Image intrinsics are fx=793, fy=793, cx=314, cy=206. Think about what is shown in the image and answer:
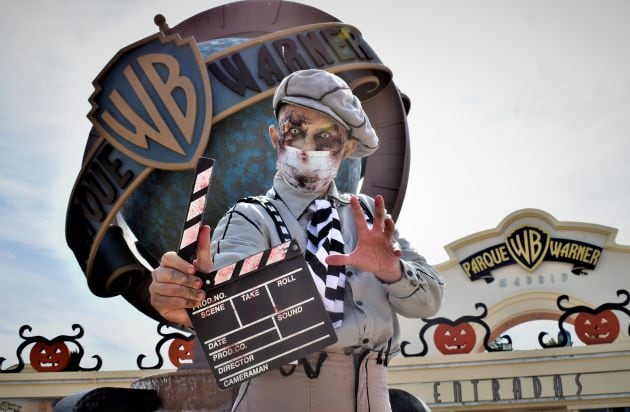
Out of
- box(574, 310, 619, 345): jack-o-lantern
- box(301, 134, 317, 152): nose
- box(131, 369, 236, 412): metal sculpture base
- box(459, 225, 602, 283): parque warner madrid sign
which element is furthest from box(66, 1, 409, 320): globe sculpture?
box(459, 225, 602, 283): parque warner madrid sign

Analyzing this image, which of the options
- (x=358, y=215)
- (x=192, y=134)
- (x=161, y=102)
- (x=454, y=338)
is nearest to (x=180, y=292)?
(x=358, y=215)

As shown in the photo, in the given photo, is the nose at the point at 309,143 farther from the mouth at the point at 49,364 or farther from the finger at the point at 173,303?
the mouth at the point at 49,364

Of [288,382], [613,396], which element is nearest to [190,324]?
[288,382]

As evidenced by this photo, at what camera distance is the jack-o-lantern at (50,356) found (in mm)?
10164

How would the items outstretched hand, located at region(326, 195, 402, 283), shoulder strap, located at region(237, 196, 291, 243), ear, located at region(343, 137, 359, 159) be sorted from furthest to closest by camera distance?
ear, located at region(343, 137, 359, 159)
shoulder strap, located at region(237, 196, 291, 243)
outstretched hand, located at region(326, 195, 402, 283)

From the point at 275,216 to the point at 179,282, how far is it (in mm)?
489

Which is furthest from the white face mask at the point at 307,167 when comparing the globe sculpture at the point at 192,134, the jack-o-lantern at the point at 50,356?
the jack-o-lantern at the point at 50,356

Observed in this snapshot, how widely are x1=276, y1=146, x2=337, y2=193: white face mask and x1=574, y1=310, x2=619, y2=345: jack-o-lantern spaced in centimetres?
1343

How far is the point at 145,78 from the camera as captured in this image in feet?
16.5

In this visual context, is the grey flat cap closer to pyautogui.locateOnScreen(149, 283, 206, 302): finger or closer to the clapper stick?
the clapper stick

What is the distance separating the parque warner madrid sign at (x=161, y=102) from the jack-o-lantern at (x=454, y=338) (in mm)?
10209

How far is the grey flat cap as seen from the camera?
221cm

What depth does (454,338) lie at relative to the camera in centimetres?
1478

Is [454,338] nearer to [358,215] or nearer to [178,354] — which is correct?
[178,354]
